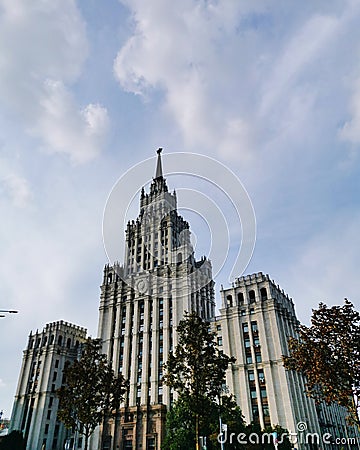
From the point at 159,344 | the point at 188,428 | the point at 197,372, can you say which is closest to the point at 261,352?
the point at 159,344

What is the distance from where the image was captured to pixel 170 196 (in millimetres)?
101188

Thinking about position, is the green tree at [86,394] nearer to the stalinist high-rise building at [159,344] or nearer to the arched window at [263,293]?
the stalinist high-rise building at [159,344]

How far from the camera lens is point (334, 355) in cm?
2331

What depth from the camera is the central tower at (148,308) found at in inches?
2462

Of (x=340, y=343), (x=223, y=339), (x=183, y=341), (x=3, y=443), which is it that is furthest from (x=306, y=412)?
(x=3, y=443)

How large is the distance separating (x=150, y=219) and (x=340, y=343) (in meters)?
73.5

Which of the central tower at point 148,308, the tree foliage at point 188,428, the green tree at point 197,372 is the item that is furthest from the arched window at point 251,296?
the green tree at point 197,372

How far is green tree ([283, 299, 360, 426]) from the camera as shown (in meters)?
22.4

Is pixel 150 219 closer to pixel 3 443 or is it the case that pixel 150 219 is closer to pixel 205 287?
pixel 205 287

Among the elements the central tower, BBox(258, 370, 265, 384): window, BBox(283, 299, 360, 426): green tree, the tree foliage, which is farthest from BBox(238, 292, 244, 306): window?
BBox(283, 299, 360, 426): green tree

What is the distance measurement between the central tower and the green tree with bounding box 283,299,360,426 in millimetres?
44416

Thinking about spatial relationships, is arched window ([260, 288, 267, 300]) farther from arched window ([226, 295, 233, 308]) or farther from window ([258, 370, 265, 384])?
window ([258, 370, 265, 384])

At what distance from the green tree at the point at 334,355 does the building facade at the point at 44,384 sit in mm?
62834

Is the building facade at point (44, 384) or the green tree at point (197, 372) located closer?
the green tree at point (197, 372)
